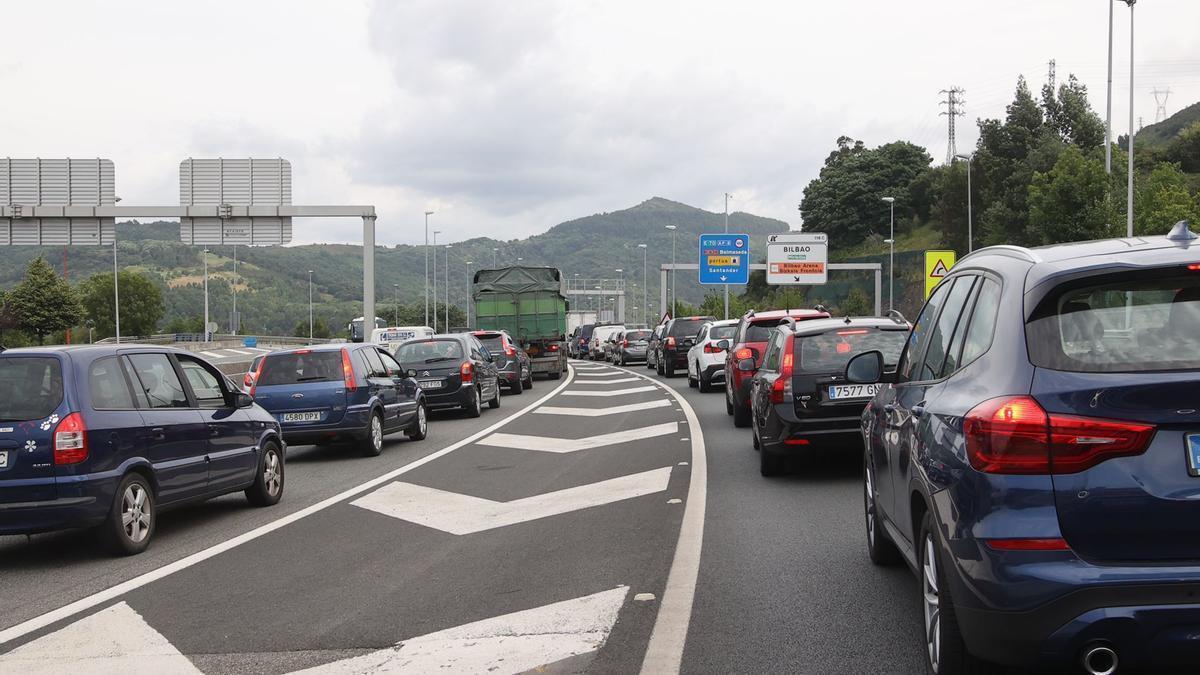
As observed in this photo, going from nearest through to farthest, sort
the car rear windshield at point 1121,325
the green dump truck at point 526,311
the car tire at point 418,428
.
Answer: the car rear windshield at point 1121,325 < the car tire at point 418,428 < the green dump truck at point 526,311

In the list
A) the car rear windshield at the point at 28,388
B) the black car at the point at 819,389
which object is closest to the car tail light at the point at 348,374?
the black car at the point at 819,389

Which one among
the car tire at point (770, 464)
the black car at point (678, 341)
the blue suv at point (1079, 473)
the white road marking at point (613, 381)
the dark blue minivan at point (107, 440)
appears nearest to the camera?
the blue suv at point (1079, 473)

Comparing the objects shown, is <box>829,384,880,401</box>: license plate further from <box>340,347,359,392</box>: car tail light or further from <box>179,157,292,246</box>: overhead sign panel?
<box>179,157,292,246</box>: overhead sign panel

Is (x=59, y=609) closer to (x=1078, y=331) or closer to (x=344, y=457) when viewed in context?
(x=1078, y=331)

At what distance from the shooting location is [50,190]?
111 ft

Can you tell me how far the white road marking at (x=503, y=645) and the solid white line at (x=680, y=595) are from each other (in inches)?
10.3

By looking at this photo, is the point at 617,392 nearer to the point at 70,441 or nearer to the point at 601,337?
the point at 70,441

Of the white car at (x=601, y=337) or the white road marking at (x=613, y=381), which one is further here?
the white car at (x=601, y=337)

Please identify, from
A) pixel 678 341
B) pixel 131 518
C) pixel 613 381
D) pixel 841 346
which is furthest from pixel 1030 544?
pixel 678 341

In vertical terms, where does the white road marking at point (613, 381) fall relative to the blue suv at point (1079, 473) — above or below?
below

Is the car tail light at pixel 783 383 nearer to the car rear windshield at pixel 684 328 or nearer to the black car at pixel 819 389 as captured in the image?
the black car at pixel 819 389

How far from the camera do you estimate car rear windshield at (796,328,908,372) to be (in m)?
10.5

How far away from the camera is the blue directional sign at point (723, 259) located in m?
56.1

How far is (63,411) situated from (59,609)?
68.6 inches
